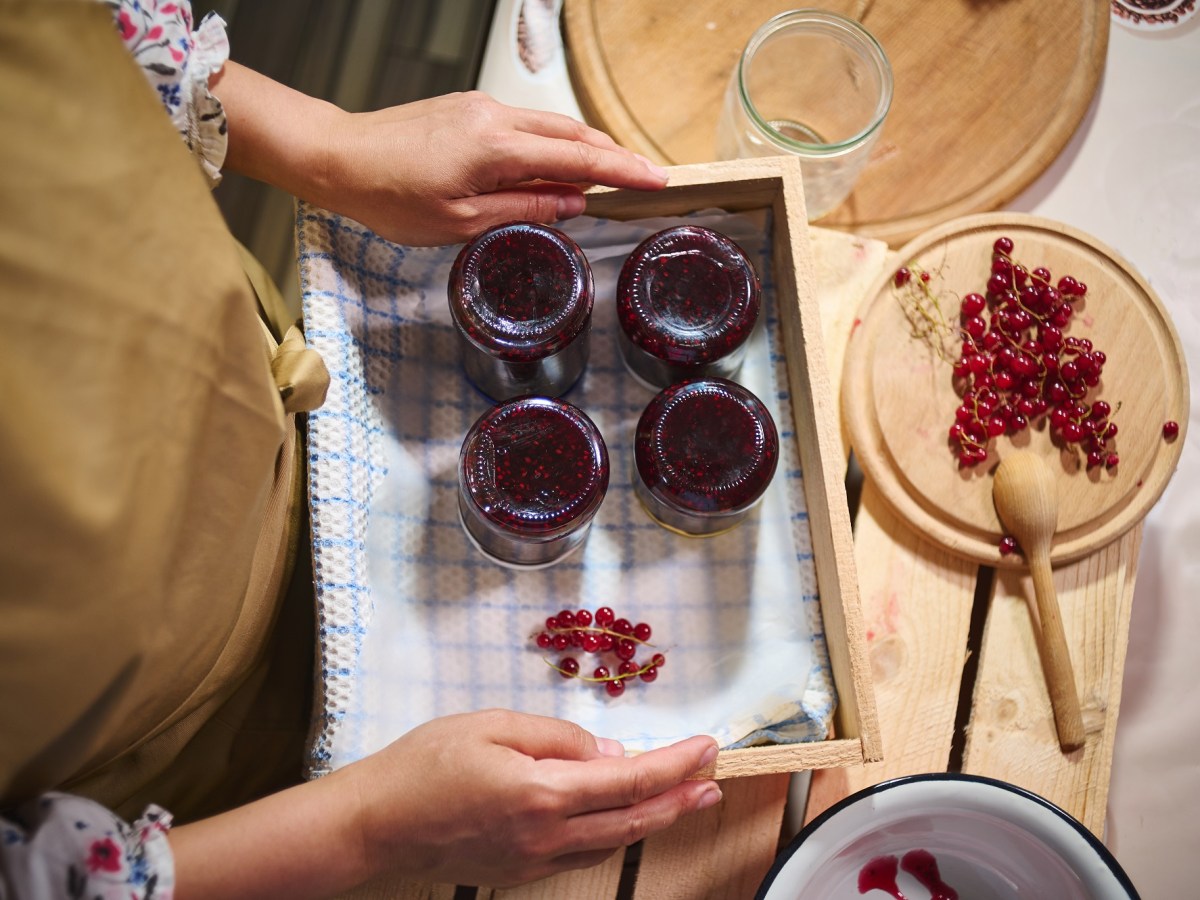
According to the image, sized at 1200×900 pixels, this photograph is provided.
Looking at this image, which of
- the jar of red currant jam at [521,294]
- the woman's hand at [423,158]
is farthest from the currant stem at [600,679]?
the woman's hand at [423,158]

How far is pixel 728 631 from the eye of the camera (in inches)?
24.2

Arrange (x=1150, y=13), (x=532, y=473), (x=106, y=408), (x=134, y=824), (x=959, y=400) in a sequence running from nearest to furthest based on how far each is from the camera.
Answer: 1. (x=106, y=408)
2. (x=134, y=824)
3. (x=532, y=473)
4. (x=959, y=400)
5. (x=1150, y=13)

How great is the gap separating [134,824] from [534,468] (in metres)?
0.30

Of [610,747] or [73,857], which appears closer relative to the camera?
[73,857]

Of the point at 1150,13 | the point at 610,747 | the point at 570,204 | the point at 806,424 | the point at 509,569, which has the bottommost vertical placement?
the point at 610,747

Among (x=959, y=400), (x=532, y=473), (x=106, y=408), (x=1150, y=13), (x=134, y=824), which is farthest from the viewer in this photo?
(x=1150, y=13)

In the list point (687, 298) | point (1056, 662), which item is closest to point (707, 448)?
point (687, 298)

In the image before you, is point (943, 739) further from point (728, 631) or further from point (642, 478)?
point (642, 478)

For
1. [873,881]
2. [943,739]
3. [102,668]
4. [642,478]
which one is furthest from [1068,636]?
[102,668]

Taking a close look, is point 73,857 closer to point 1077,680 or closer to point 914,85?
point 1077,680

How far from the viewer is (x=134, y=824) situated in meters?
0.45

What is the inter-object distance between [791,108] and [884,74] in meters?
0.09

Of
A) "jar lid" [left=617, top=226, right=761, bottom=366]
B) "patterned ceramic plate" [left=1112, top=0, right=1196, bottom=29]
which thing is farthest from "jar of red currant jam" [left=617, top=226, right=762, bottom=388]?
"patterned ceramic plate" [left=1112, top=0, right=1196, bottom=29]

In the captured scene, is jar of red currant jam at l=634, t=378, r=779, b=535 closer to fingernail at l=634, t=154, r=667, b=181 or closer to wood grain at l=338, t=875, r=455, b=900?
fingernail at l=634, t=154, r=667, b=181
